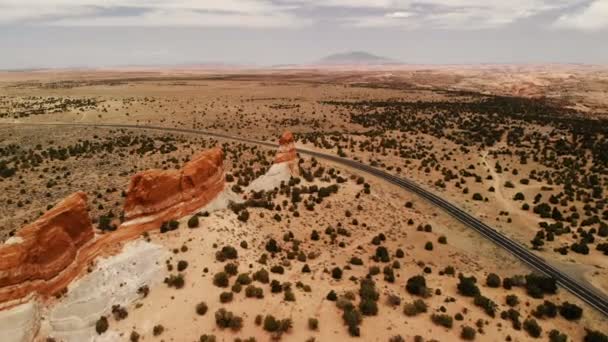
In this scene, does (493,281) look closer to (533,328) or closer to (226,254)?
(533,328)

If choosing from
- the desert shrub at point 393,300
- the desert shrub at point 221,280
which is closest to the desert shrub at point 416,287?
the desert shrub at point 393,300

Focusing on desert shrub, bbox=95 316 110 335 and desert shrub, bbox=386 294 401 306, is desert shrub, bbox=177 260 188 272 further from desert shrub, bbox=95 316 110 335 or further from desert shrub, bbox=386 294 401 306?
desert shrub, bbox=386 294 401 306

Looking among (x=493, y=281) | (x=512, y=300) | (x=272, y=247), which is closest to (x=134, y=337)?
(x=272, y=247)

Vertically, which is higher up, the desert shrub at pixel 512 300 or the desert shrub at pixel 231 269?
the desert shrub at pixel 231 269

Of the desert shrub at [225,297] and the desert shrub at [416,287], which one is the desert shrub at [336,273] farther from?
the desert shrub at [225,297]

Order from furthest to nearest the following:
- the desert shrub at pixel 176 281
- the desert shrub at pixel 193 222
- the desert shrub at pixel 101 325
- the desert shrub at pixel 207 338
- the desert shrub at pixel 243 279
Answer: the desert shrub at pixel 193 222 < the desert shrub at pixel 243 279 < the desert shrub at pixel 176 281 < the desert shrub at pixel 101 325 < the desert shrub at pixel 207 338

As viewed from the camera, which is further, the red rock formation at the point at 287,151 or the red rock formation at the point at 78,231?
the red rock formation at the point at 287,151

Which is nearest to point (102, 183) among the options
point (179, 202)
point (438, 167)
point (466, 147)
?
point (179, 202)
